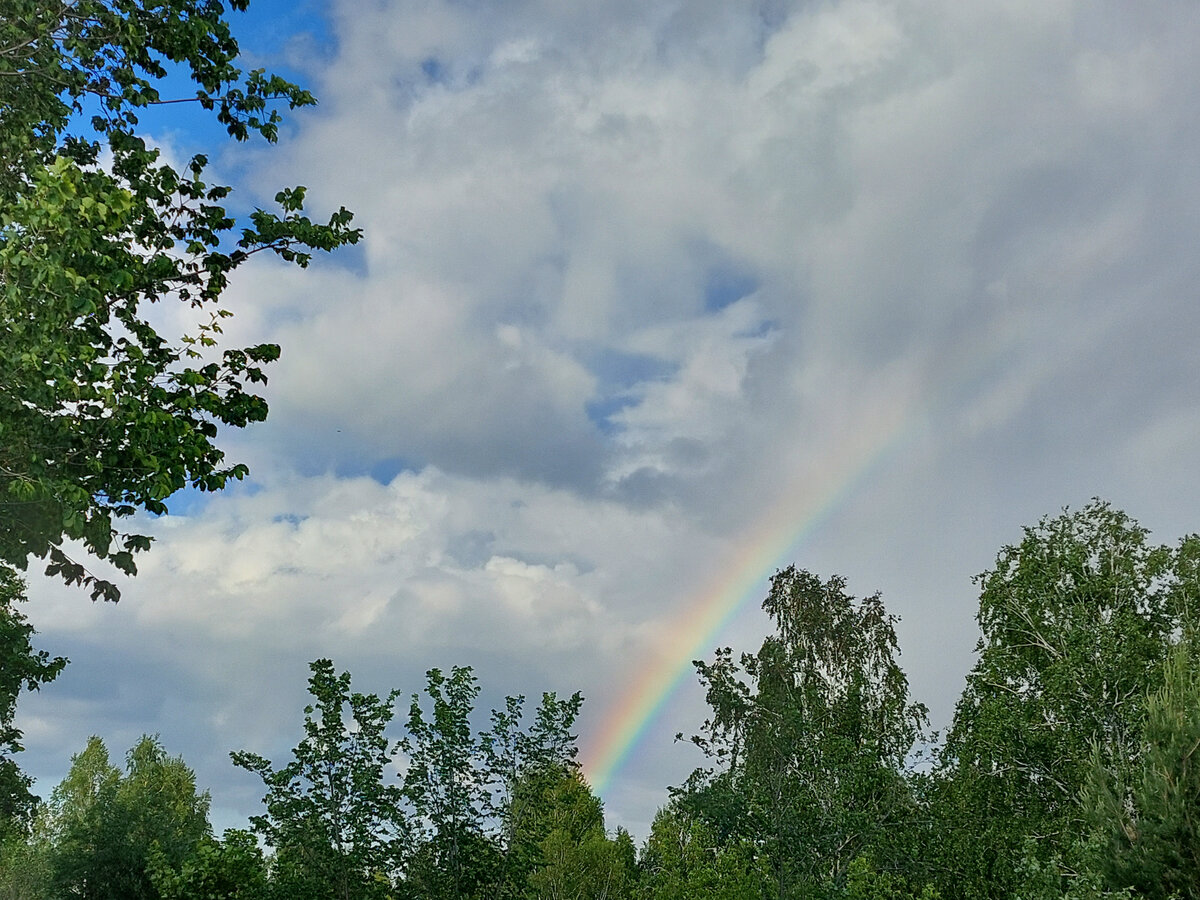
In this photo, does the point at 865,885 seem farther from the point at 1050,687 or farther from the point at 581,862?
the point at 581,862

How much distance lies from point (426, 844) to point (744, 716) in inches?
838

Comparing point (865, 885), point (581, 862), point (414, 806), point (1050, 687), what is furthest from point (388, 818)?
point (581, 862)

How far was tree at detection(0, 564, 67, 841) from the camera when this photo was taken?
27.2 m

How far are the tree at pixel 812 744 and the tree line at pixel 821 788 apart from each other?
107 millimetres

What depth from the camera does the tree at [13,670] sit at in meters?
27.2

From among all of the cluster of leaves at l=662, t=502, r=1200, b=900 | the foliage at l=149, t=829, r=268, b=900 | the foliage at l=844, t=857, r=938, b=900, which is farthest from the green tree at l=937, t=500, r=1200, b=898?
the foliage at l=149, t=829, r=268, b=900

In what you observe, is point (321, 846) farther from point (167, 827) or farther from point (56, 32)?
point (167, 827)

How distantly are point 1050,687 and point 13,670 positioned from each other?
31.8 m

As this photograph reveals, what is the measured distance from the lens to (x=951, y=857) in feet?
115

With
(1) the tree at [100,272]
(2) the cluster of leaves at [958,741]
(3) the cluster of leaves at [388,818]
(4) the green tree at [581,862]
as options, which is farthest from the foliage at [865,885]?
(4) the green tree at [581,862]

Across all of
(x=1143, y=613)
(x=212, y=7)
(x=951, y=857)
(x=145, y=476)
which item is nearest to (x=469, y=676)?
(x=145, y=476)

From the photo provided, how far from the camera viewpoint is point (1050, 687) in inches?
1375

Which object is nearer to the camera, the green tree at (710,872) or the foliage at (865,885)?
the foliage at (865,885)

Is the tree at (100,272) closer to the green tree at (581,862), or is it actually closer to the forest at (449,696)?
the forest at (449,696)
